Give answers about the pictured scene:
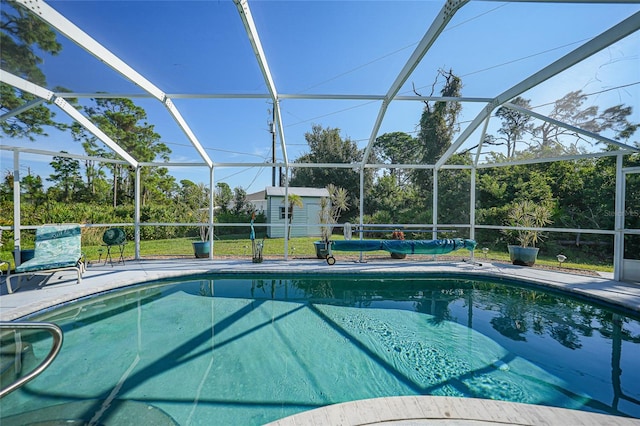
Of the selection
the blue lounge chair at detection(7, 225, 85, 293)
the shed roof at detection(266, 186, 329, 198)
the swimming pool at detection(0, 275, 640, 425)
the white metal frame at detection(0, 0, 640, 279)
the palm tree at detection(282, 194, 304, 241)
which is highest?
the white metal frame at detection(0, 0, 640, 279)

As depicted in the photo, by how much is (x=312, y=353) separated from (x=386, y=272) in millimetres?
3491

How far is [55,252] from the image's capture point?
5.27 meters

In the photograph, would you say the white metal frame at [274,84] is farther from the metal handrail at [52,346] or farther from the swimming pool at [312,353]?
the metal handrail at [52,346]

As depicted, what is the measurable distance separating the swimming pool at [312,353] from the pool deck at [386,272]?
32cm

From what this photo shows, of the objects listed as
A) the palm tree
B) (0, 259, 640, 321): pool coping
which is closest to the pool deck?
(0, 259, 640, 321): pool coping

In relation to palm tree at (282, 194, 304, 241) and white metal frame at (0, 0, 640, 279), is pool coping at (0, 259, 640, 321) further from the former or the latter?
palm tree at (282, 194, 304, 241)

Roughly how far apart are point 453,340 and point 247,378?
2576 millimetres

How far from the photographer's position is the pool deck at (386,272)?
6.14 ft

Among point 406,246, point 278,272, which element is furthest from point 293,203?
point 406,246

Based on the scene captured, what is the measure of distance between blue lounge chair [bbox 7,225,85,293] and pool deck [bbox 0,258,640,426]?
332 millimetres

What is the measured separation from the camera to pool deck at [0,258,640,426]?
1.87 meters

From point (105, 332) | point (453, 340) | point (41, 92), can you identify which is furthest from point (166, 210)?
point (453, 340)

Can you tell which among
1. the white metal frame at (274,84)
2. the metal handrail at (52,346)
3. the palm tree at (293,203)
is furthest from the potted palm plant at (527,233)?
the metal handrail at (52,346)

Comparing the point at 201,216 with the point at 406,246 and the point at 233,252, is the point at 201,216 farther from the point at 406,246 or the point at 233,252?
the point at 406,246
